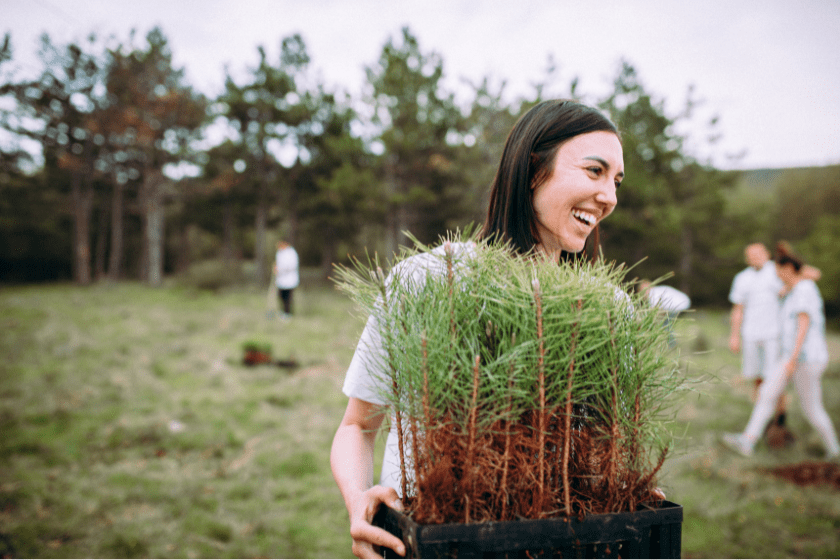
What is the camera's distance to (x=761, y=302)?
5.57 meters

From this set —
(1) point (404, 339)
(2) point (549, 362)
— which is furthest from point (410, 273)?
(2) point (549, 362)

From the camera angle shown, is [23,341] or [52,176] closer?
[23,341]

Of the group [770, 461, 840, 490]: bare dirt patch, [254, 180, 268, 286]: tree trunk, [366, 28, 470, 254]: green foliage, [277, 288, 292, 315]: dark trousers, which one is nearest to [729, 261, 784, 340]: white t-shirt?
[770, 461, 840, 490]: bare dirt patch

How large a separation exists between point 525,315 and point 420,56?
20776mm

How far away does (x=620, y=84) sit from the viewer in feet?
74.1

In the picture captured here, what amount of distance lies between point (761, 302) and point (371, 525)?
6.43 meters

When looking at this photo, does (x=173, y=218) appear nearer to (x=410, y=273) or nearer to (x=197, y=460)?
(x=197, y=460)

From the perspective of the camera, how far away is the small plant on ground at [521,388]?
27.1 inches

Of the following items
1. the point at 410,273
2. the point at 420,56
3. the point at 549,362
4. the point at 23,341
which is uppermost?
the point at 420,56

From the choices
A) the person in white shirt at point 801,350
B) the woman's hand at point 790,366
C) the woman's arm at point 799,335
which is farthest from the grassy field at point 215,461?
the woman's arm at point 799,335

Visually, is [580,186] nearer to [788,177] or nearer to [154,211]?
[154,211]

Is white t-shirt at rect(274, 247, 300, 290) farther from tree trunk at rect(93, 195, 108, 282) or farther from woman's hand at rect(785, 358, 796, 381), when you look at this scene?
tree trunk at rect(93, 195, 108, 282)

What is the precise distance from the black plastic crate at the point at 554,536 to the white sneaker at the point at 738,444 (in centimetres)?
541

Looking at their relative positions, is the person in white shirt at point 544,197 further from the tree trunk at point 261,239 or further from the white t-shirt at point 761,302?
the tree trunk at point 261,239
